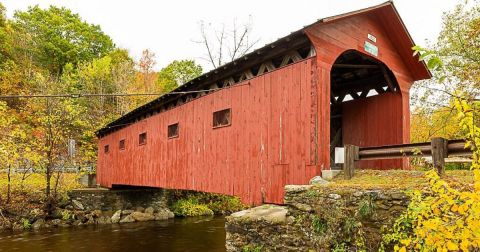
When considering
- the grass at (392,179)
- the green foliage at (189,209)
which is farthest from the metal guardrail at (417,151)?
the green foliage at (189,209)

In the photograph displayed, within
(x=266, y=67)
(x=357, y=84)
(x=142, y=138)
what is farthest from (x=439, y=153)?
(x=142, y=138)

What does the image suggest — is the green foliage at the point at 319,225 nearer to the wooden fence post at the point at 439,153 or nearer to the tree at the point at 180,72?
the wooden fence post at the point at 439,153

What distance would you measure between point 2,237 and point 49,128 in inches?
199

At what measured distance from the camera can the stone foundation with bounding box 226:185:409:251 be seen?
15.2ft

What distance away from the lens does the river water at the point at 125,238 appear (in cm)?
1085

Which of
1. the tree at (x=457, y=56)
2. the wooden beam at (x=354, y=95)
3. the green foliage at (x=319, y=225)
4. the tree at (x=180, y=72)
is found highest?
the tree at (x=180, y=72)

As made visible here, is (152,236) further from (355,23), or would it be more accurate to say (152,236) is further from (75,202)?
(355,23)

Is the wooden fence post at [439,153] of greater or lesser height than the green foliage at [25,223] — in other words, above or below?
above

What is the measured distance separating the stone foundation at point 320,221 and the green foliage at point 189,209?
12310mm

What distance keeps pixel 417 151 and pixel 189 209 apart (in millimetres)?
15152

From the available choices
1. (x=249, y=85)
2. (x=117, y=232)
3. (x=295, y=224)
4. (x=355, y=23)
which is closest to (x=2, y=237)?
(x=117, y=232)

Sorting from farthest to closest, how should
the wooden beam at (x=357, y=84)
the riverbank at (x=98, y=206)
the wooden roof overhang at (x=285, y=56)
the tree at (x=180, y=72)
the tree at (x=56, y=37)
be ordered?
the tree at (x=180, y=72), the tree at (x=56, y=37), the riverbank at (x=98, y=206), the wooden beam at (x=357, y=84), the wooden roof overhang at (x=285, y=56)

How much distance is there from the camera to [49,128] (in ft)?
51.4

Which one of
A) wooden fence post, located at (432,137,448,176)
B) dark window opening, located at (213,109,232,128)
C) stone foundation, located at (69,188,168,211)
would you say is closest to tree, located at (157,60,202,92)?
stone foundation, located at (69,188,168,211)
